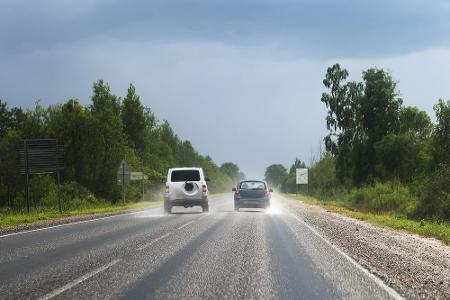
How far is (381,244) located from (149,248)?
5.58m

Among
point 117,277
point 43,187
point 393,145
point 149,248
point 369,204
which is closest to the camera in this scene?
point 117,277

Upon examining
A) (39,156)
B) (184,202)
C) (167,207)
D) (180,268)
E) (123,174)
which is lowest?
(180,268)

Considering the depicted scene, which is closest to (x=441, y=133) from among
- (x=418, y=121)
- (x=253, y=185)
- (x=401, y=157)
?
(x=401, y=157)

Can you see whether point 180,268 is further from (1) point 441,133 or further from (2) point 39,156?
(1) point 441,133

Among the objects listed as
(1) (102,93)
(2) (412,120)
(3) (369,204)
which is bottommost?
(3) (369,204)

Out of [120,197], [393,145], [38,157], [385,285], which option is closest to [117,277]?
[385,285]

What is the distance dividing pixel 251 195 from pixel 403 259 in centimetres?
2000

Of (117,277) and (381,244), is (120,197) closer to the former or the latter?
(381,244)

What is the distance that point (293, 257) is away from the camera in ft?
34.8

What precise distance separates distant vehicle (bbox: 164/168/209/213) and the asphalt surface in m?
12.1

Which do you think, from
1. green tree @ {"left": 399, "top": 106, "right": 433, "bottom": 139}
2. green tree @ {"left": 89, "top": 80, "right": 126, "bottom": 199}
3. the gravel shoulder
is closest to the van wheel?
the gravel shoulder

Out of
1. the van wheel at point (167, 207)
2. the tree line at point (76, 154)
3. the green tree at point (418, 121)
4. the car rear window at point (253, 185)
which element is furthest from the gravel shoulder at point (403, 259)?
the green tree at point (418, 121)

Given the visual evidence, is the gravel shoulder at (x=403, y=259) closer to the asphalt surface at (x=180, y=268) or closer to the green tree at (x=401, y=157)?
the asphalt surface at (x=180, y=268)

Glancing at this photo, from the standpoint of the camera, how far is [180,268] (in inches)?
356
